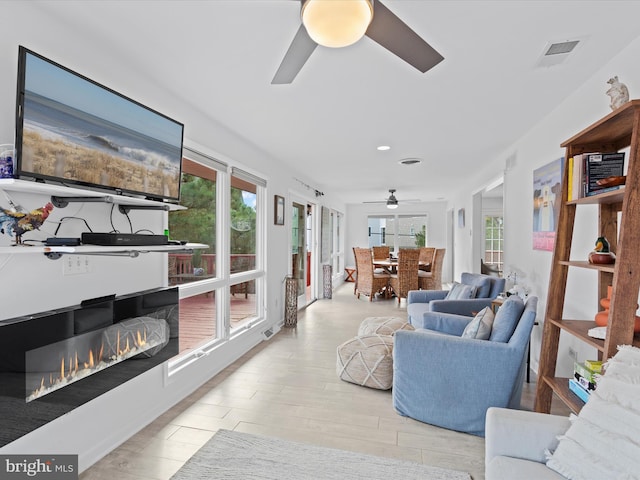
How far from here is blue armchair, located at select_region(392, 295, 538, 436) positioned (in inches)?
87.3

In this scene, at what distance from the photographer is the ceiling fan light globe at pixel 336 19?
1054 mm

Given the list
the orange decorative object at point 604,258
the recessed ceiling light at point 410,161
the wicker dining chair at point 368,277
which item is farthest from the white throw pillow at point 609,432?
the wicker dining chair at point 368,277

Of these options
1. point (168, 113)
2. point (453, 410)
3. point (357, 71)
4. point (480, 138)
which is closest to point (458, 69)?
point (357, 71)

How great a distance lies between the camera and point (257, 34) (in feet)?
5.88

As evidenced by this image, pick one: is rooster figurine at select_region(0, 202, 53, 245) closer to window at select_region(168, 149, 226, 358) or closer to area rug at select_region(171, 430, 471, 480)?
window at select_region(168, 149, 226, 358)

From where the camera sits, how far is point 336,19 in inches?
42.6

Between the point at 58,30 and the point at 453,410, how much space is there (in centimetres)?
320

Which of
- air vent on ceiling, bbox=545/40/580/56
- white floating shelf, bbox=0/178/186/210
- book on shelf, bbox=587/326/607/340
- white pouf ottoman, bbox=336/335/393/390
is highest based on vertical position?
air vent on ceiling, bbox=545/40/580/56

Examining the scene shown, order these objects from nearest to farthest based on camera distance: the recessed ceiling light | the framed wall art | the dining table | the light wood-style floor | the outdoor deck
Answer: the light wood-style floor
the framed wall art
the outdoor deck
the recessed ceiling light
the dining table

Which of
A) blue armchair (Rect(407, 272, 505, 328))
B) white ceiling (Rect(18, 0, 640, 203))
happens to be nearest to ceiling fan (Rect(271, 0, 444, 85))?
white ceiling (Rect(18, 0, 640, 203))

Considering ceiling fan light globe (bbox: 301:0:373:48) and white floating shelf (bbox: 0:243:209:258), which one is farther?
white floating shelf (bbox: 0:243:209:258)

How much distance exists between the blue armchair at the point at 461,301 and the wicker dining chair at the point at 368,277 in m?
2.36

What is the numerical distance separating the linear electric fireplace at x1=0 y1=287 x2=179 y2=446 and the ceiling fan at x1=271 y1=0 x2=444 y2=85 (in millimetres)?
1615

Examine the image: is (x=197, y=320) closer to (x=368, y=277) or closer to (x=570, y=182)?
(x=570, y=182)
